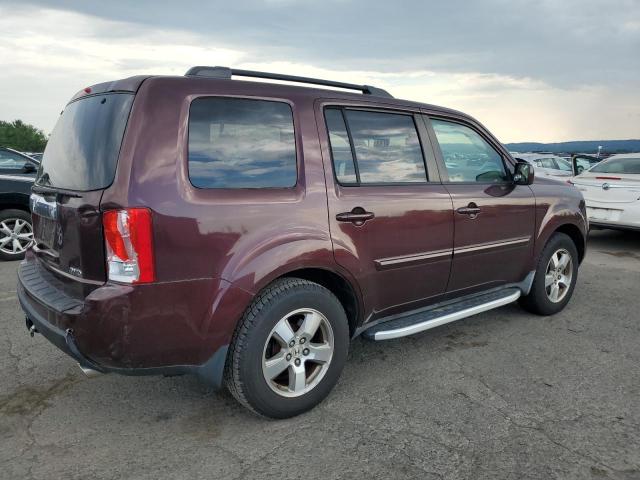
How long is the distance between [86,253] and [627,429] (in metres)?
2.88

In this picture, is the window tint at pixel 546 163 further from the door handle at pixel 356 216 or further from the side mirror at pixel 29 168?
the door handle at pixel 356 216

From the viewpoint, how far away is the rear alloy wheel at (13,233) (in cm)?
677

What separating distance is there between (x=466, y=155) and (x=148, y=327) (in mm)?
2636

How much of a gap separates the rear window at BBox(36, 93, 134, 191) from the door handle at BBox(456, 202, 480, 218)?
2.25m

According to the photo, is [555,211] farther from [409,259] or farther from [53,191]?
[53,191]

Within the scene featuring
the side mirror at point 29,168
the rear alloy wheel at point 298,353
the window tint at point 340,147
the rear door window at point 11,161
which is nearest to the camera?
the rear alloy wheel at point 298,353

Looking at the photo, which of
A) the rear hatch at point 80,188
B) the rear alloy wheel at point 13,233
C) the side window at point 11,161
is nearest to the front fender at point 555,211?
the rear hatch at point 80,188

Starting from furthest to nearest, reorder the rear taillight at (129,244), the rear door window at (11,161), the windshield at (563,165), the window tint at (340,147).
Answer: the windshield at (563,165) < the rear door window at (11,161) < the window tint at (340,147) < the rear taillight at (129,244)

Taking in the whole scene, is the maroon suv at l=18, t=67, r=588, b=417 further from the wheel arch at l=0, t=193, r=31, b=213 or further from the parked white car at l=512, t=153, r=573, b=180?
the parked white car at l=512, t=153, r=573, b=180

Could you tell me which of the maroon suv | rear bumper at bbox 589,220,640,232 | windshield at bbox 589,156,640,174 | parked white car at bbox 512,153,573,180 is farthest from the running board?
parked white car at bbox 512,153,573,180

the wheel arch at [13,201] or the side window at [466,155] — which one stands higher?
the side window at [466,155]

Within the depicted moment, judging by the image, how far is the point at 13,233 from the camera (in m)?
6.84

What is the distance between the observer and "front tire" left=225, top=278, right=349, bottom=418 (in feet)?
8.71

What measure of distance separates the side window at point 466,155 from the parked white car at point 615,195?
13.0ft
